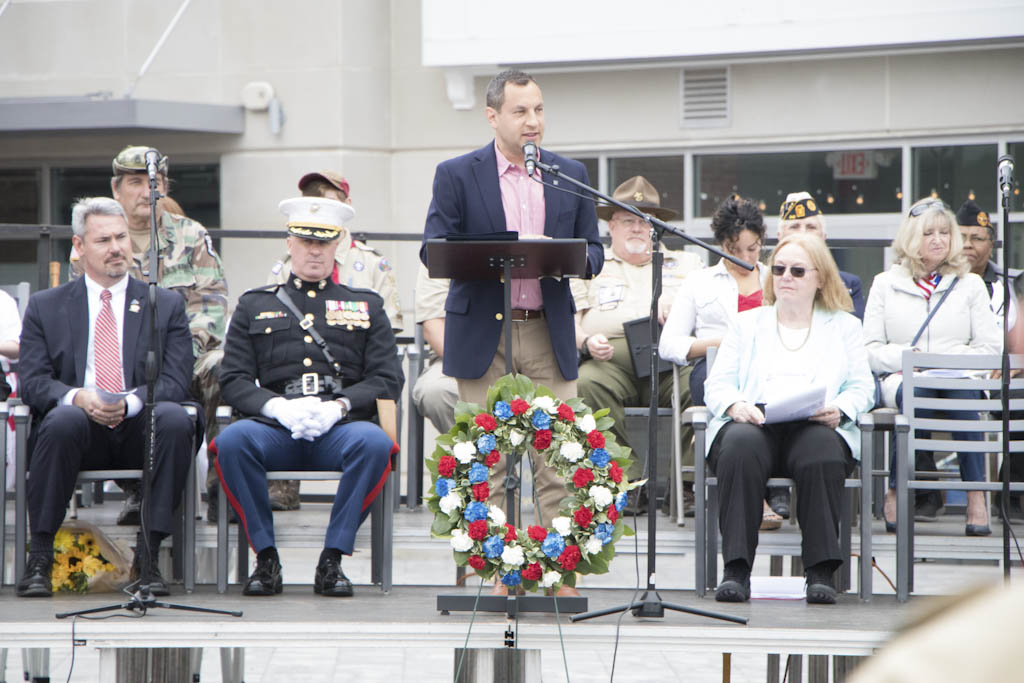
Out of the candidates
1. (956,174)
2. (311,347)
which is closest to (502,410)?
(311,347)

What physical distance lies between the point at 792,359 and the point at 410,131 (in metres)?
6.85

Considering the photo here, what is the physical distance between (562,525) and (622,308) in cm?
217

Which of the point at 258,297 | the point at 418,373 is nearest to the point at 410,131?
the point at 418,373

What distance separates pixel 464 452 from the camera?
4.28 m

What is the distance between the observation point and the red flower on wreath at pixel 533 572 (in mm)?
4270

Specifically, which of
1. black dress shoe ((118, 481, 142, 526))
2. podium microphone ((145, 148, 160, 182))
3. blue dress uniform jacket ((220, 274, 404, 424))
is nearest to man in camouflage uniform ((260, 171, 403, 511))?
blue dress uniform jacket ((220, 274, 404, 424))

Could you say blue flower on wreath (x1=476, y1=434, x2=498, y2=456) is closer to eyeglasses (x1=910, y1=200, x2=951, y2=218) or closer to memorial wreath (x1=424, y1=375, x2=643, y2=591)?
memorial wreath (x1=424, y1=375, x2=643, y2=591)

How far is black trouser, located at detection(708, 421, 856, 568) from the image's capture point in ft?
15.2

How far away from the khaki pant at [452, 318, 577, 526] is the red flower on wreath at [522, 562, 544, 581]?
1.04 ft

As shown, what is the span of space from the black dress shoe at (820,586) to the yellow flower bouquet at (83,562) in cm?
259

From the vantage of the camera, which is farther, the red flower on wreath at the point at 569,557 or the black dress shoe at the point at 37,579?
the black dress shoe at the point at 37,579

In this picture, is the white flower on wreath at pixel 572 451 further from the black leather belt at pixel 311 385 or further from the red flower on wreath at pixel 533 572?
the black leather belt at pixel 311 385

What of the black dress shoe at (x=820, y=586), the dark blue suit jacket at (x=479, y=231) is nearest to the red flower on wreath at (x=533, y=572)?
the dark blue suit jacket at (x=479, y=231)

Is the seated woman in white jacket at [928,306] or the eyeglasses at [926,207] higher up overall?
the eyeglasses at [926,207]
